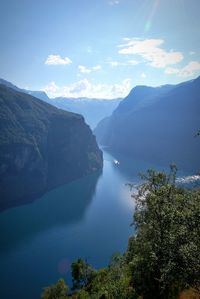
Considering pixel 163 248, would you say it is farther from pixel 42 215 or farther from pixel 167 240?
pixel 42 215

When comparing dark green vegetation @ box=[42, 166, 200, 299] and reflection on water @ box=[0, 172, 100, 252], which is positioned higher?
reflection on water @ box=[0, 172, 100, 252]

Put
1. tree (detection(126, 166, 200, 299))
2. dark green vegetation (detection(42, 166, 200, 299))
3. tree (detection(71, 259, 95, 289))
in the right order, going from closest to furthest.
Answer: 1. tree (detection(126, 166, 200, 299))
2. dark green vegetation (detection(42, 166, 200, 299))
3. tree (detection(71, 259, 95, 289))

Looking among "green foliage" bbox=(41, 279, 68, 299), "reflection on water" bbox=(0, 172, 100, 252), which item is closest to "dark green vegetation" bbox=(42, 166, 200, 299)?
"green foliage" bbox=(41, 279, 68, 299)

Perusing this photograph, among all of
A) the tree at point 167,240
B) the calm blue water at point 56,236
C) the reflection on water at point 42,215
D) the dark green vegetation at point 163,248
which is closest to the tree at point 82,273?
the dark green vegetation at point 163,248

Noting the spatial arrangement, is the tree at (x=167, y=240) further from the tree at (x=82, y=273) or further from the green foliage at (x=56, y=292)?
the green foliage at (x=56, y=292)

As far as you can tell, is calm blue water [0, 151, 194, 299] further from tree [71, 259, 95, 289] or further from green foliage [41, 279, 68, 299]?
tree [71, 259, 95, 289]

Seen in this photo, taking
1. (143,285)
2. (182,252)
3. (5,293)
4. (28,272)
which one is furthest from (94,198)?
(182,252)

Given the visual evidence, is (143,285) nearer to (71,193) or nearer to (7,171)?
(71,193)
